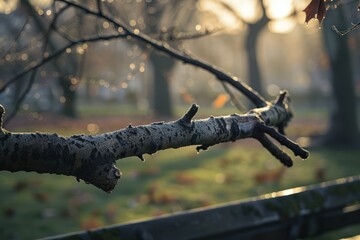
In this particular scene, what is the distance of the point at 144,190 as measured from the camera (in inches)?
263

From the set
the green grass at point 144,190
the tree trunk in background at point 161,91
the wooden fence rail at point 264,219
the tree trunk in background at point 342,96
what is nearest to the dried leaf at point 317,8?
the wooden fence rail at point 264,219

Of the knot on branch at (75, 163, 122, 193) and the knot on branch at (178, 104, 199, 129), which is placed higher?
the knot on branch at (178, 104, 199, 129)

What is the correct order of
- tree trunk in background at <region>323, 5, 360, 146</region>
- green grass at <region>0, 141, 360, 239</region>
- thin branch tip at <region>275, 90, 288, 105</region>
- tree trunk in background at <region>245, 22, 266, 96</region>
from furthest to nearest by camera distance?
tree trunk in background at <region>245, 22, 266, 96</region>
tree trunk in background at <region>323, 5, 360, 146</region>
green grass at <region>0, 141, 360, 239</region>
thin branch tip at <region>275, 90, 288, 105</region>

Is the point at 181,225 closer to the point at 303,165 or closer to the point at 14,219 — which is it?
the point at 14,219

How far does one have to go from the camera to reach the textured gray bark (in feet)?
5.08

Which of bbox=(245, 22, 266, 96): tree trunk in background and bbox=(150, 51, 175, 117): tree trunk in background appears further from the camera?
bbox=(150, 51, 175, 117): tree trunk in background

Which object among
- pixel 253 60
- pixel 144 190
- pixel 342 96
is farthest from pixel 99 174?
pixel 253 60

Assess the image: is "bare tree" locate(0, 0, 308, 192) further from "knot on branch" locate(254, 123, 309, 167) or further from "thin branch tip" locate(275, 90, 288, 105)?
"thin branch tip" locate(275, 90, 288, 105)

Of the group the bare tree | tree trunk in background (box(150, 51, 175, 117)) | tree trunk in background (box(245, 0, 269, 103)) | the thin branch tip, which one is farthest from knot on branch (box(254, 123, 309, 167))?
tree trunk in background (box(150, 51, 175, 117))

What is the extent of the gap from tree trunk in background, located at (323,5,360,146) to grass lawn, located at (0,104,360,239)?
2.35 feet

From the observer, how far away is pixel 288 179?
23.9 ft

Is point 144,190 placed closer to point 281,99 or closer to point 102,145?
point 281,99

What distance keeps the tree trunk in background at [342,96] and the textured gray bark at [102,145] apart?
29.6ft

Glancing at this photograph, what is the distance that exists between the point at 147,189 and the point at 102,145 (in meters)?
5.08
